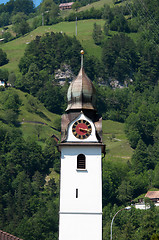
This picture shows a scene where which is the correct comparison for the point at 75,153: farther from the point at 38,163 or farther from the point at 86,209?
the point at 38,163

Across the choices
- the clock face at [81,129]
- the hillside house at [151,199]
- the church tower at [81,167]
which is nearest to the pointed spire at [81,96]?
the church tower at [81,167]

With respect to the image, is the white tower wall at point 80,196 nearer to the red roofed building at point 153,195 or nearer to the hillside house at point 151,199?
the hillside house at point 151,199

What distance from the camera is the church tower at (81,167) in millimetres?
56394

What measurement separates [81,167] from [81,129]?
10.7ft

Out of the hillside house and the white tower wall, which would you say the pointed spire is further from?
the hillside house

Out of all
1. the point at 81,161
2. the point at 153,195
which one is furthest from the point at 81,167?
the point at 153,195

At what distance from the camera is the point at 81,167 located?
58.3m

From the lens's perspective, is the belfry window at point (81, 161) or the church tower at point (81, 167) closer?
the church tower at point (81, 167)

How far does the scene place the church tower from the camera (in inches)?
2220

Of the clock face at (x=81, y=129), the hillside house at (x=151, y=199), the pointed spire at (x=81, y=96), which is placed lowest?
the hillside house at (x=151, y=199)

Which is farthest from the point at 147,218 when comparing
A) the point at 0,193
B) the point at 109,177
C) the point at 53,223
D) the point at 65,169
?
the point at 65,169

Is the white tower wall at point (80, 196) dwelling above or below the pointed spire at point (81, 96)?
below

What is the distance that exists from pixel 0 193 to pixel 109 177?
26.7 metres

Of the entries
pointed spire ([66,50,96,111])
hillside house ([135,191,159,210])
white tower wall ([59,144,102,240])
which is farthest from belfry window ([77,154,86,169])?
hillside house ([135,191,159,210])
